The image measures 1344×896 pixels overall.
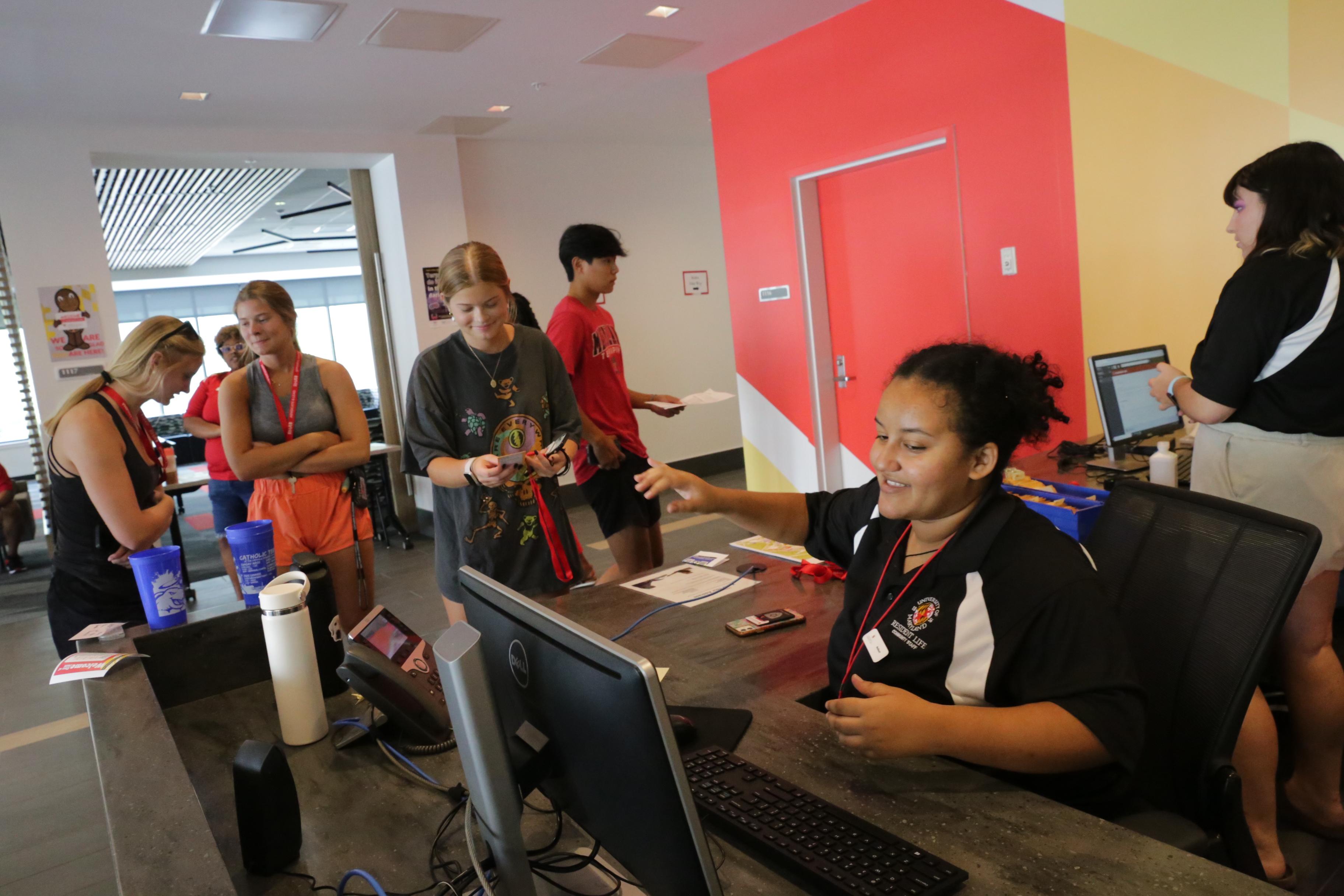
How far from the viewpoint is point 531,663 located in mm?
918

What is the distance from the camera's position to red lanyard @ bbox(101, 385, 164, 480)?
2.34 meters

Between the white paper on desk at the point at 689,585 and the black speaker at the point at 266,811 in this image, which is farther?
the white paper on desk at the point at 689,585

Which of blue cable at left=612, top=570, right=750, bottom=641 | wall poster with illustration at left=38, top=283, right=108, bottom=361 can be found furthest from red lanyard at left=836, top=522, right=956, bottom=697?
wall poster with illustration at left=38, top=283, right=108, bottom=361

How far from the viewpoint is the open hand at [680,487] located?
1.72m

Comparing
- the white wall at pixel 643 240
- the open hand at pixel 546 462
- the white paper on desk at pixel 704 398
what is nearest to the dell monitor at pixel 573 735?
the open hand at pixel 546 462

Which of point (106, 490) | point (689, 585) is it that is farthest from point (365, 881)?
point (106, 490)

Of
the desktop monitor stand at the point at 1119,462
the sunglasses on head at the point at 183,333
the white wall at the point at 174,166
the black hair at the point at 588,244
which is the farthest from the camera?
the white wall at the point at 174,166

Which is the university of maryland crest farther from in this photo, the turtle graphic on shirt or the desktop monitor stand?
the turtle graphic on shirt

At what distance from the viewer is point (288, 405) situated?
2.73 m

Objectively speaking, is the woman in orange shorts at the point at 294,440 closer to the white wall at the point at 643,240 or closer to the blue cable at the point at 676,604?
the blue cable at the point at 676,604

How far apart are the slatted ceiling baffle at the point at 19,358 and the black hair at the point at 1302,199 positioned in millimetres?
5779

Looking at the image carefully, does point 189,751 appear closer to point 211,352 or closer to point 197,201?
point 197,201

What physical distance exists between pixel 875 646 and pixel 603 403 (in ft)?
7.44

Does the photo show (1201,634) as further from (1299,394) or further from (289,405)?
(289,405)
